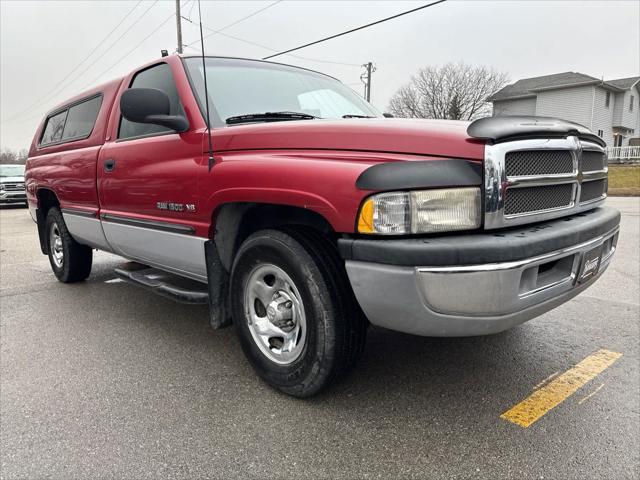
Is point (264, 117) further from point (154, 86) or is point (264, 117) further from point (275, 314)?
point (275, 314)

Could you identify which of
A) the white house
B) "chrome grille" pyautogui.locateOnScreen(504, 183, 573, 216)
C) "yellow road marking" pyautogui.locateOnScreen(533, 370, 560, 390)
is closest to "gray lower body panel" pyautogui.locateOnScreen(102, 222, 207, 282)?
"chrome grille" pyautogui.locateOnScreen(504, 183, 573, 216)

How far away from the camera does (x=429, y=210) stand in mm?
1969

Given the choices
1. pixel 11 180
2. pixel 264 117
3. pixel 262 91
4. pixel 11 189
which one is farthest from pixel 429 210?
pixel 11 180

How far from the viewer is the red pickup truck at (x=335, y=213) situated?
1962 millimetres

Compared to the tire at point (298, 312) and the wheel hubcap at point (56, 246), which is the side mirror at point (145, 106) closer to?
the tire at point (298, 312)

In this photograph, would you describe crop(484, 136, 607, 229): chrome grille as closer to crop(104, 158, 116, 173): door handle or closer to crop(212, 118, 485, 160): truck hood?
crop(212, 118, 485, 160): truck hood

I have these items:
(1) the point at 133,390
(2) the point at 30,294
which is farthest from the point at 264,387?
(2) the point at 30,294

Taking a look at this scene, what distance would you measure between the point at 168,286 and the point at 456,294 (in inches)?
82.0

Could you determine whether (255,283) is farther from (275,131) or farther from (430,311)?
(430,311)

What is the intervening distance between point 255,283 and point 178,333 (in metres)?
1.27

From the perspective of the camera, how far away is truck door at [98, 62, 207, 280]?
2.99 m

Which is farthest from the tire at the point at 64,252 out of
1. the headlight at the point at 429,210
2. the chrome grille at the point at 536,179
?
the chrome grille at the point at 536,179

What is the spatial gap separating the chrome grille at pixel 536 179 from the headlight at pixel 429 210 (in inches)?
2.8

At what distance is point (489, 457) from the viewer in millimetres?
2080
